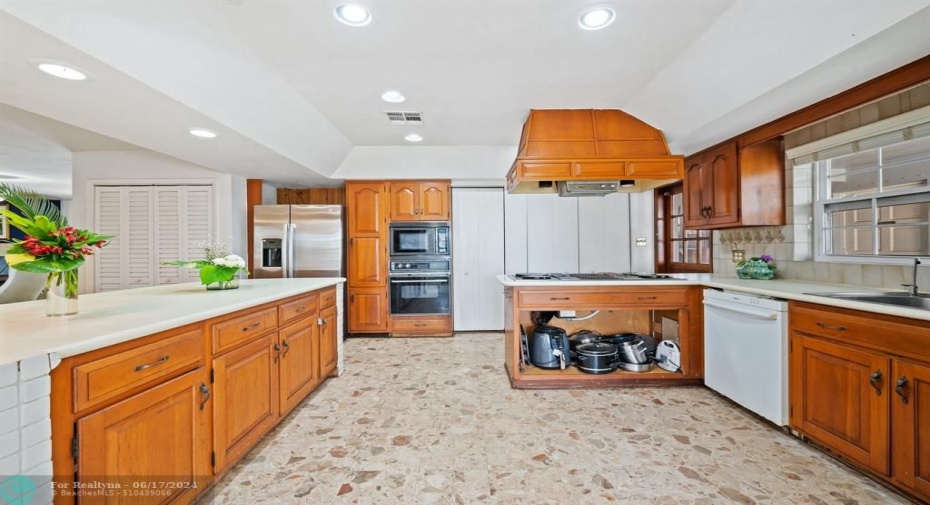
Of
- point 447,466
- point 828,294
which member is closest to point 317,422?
point 447,466

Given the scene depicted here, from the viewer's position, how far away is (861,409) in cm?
167

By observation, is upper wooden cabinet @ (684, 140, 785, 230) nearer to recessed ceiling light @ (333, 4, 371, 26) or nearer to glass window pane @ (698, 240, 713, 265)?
glass window pane @ (698, 240, 713, 265)

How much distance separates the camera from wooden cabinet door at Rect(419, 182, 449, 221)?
4477 millimetres

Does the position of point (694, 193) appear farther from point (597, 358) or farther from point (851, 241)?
point (597, 358)

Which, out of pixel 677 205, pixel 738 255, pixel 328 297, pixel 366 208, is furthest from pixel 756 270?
pixel 366 208

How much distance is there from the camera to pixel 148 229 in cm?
397

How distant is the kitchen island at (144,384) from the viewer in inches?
37.6

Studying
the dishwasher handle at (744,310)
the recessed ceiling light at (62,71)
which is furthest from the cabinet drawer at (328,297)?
the dishwasher handle at (744,310)

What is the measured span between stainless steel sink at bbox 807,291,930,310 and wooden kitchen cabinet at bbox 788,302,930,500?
19 centimetres

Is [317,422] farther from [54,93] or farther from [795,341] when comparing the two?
[795,341]

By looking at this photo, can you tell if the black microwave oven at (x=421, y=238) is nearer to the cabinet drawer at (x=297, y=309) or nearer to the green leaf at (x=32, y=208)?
the cabinet drawer at (x=297, y=309)

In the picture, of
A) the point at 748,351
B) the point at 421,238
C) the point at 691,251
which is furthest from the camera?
the point at 421,238

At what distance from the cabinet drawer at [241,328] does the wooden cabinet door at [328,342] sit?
71cm

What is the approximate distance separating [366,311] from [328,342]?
62.0 inches
